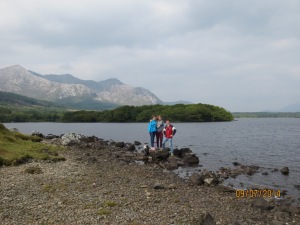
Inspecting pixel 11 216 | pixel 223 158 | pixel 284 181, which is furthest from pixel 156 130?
pixel 11 216

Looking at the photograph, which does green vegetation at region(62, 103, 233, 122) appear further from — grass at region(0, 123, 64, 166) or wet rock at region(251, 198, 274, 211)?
wet rock at region(251, 198, 274, 211)

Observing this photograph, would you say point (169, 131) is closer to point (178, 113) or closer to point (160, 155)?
point (160, 155)

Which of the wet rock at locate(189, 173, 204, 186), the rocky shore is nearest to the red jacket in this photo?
the rocky shore

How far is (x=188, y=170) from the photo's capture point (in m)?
32.2

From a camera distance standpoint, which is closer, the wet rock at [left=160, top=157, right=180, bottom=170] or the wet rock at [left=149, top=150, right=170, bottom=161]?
the wet rock at [left=160, top=157, right=180, bottom=170]

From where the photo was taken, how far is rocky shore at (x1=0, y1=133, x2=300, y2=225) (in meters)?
13.7

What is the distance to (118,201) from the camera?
16453 mm

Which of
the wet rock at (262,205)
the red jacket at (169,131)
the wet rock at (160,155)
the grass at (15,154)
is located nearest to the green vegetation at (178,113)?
the red jacket at (169,131)
